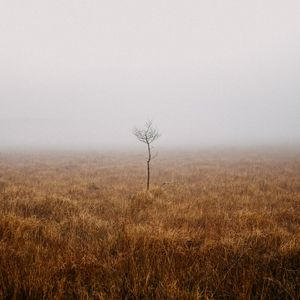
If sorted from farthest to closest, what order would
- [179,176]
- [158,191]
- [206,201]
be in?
[179,176] → [158,191] → [206,201]

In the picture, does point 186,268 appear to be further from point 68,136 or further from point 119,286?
point 68,136

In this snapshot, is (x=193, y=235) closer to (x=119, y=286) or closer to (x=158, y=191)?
(x=119, y=286)

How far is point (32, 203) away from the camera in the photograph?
823cm

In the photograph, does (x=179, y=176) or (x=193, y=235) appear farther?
(x=179, y=176)

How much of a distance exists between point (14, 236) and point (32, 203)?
10.8ft

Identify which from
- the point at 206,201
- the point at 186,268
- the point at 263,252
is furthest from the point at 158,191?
the point at 186,268

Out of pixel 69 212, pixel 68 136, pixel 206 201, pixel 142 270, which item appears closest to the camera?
pixel 142 270

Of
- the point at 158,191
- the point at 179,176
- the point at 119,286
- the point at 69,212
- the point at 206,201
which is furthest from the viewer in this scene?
the point at 179,176

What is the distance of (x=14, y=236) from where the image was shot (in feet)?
16.7

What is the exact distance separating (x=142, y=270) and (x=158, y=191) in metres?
6.87

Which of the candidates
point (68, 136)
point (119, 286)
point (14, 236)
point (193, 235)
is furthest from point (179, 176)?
point (68, 136)

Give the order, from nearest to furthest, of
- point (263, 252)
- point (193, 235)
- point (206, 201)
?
point (263, 252) < point (193, 235) < point (206, 201)

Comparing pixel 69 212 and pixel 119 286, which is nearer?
pixel 119 286

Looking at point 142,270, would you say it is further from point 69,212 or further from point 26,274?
point 69,212
